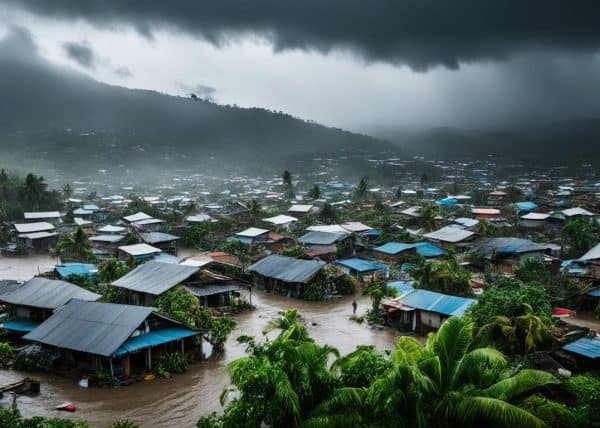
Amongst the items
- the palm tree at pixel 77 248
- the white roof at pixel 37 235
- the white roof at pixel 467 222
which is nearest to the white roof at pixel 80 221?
the white roof at pixel 37 235

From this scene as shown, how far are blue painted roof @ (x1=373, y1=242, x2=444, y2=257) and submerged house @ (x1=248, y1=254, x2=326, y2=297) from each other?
8970mm

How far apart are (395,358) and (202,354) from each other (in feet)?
34.4

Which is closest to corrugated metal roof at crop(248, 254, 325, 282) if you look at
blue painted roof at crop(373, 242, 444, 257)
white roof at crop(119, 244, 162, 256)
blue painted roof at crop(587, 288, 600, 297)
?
white roof at crop(119, 244, 162, 256)

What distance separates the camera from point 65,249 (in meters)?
36.3

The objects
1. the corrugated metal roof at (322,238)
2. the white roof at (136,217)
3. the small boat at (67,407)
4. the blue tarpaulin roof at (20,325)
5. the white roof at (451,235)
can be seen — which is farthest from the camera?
the white roof at (136,217)

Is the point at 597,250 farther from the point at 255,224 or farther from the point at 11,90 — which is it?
the point at 11,90

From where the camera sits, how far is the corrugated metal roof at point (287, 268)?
28.3 m

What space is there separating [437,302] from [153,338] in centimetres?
1210

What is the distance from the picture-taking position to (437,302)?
21.9 meters

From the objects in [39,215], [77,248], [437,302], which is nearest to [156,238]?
[77,248]

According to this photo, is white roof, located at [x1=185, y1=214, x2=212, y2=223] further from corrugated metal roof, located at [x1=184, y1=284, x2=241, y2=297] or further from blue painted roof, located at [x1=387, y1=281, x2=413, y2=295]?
blue painted roof, located at [x1=387, y1=281, x2=413, y2=295]

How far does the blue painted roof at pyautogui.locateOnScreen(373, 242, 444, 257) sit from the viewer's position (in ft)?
118

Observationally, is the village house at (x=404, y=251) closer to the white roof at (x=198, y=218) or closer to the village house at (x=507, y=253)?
the village house at (x=507, y=253)

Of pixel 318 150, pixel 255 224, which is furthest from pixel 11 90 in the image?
pixel 255 224
